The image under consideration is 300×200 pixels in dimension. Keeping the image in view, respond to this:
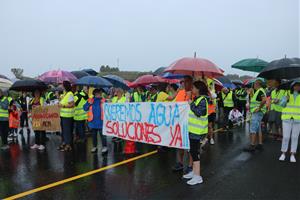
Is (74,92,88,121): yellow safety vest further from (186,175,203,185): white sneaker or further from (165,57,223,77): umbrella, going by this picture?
(186,175,203,185): white sneaker

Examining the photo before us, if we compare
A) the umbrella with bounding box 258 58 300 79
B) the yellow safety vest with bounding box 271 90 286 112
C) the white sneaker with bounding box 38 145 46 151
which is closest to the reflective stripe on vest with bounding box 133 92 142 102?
the white sneaker with bounding box 38 145 46 151

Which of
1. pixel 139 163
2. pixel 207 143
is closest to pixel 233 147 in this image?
pixel 207 143

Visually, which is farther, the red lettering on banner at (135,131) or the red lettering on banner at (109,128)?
the red lettering on banner at (109,128)

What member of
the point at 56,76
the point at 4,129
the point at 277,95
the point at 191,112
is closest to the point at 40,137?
the point at 4,129

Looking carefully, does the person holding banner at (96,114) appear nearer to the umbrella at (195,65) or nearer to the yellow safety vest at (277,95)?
the umbrella at (195,65)

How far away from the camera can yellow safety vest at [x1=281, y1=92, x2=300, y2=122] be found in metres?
6.98

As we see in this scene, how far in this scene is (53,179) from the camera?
5949 mm

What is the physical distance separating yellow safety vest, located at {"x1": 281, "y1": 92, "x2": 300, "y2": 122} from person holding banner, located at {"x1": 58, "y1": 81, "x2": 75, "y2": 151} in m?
5.40

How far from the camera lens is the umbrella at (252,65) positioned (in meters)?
10.4

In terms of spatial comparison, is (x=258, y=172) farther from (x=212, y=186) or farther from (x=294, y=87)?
(x=294, y=87)

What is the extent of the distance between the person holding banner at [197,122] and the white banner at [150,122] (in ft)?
1.04

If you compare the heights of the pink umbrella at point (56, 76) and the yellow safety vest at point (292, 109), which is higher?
the pink umbrella at point (56, 76)

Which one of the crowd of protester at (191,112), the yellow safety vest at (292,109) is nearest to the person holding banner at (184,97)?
the crowd of protester at (191,112)

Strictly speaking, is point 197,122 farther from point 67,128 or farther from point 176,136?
point 67,128
